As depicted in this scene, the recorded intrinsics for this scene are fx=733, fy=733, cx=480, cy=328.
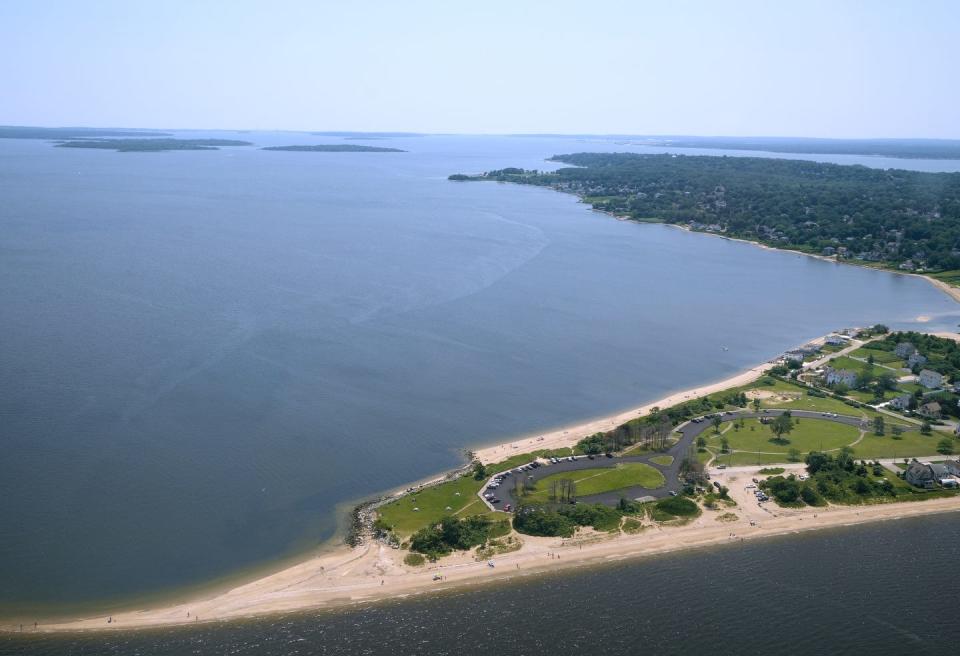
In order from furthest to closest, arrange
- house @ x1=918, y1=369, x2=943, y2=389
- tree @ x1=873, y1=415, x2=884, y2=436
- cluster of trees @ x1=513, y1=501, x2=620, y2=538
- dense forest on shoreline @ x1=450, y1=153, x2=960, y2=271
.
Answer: dense forest on shoreline @ x1=450, y1=153, x2=960, y2=271, house @ x1=918, y1=369, x2=943, y2=389, tree @ x1=873, y1=415, x2=884, y2=436, cluster of trees @ x1=513, y1=501, x2=620, y2=538

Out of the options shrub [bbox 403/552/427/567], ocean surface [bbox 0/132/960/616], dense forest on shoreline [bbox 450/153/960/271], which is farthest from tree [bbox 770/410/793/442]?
dense forest on shoreline [bbox 450/153/960/271]

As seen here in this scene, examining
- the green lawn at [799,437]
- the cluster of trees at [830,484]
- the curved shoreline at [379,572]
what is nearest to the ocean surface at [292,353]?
the curved shoreline at [379,572]

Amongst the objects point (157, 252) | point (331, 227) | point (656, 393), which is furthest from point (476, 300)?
point (331, 227)

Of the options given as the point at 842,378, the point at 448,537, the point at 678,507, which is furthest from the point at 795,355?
the point at 448,537

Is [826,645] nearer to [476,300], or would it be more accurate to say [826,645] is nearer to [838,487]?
[838,487]

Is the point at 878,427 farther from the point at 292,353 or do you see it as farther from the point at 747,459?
the point at 292,353

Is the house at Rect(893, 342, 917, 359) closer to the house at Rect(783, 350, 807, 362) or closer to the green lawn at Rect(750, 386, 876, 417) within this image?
the house at Rect(783, 350, 807, 362)

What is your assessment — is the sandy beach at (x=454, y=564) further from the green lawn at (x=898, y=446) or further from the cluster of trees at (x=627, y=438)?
the cluster of trees at (x=627, y=438)
